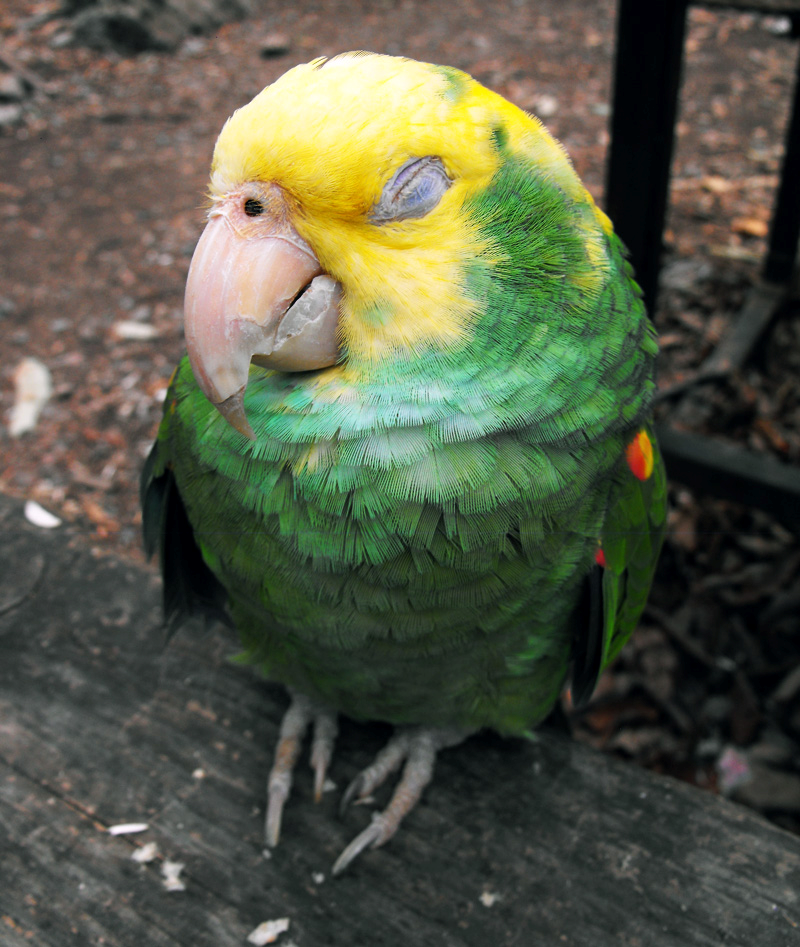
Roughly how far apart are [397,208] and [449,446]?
0.30 m

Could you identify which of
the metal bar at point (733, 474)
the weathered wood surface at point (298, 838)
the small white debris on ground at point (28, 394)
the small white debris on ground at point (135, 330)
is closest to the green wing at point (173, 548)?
the weathered wood surface at point (298, 838)

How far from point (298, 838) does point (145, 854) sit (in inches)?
9.9

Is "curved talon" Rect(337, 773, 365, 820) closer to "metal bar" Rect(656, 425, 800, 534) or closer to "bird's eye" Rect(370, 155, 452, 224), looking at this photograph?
"bird's eye" Rect(370, 155, 452, 224)

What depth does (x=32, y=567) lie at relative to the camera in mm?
1752

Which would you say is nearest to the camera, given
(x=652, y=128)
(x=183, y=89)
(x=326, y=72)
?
(x=326, y=72)

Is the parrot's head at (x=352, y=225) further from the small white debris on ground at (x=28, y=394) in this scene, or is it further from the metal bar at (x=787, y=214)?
Result: the small white debris on ground at (x=28, y=394)

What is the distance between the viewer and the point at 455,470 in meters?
1.02

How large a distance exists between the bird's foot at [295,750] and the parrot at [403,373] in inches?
12.1

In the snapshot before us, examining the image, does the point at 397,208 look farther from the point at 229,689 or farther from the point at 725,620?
the point at 725,620

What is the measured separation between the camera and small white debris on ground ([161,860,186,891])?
1.27 m

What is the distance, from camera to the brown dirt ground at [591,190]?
249 cm

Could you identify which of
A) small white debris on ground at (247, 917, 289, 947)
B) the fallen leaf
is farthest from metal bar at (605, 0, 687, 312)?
the fallen leaf

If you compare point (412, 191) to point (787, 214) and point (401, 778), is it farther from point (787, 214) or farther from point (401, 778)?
point (787, 214)

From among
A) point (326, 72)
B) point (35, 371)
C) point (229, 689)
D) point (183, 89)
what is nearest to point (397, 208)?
point (326, 72)
